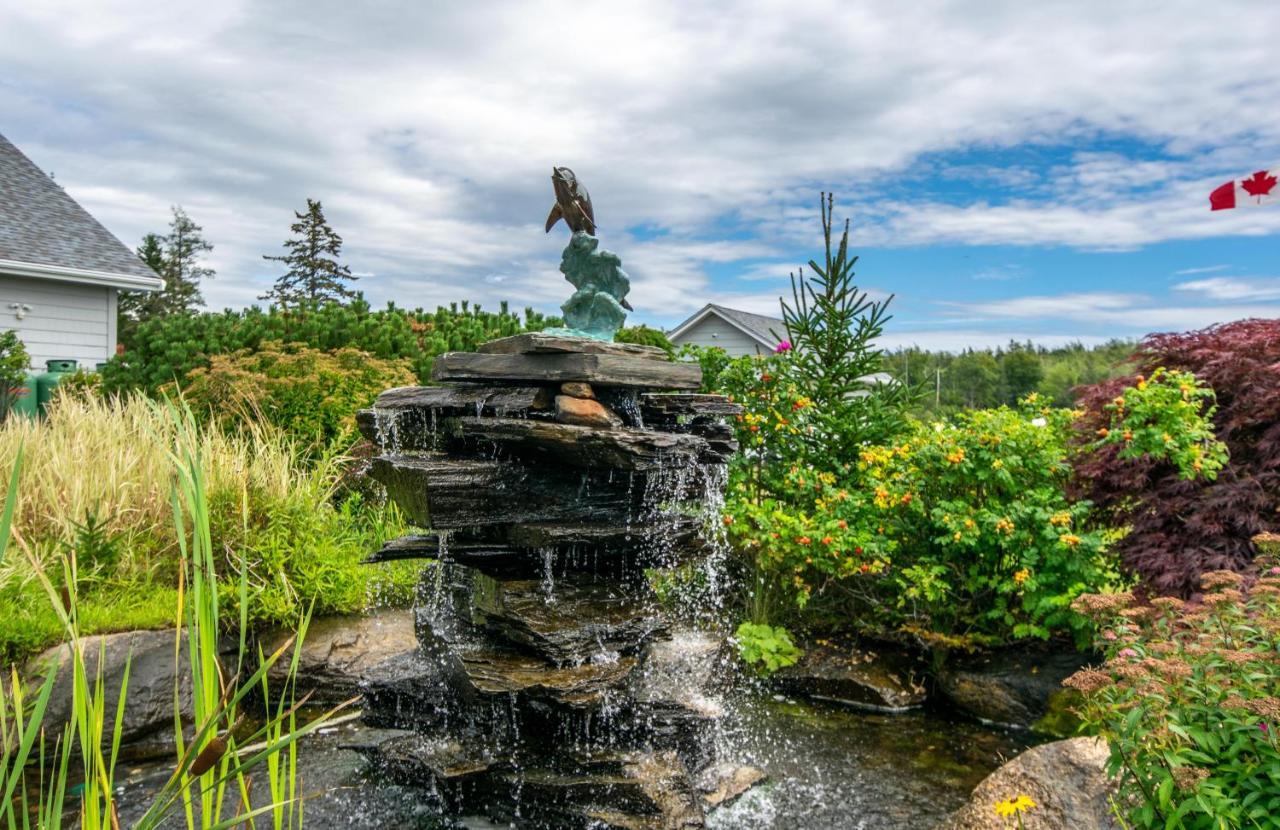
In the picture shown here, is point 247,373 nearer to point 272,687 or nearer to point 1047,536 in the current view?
point 272,687

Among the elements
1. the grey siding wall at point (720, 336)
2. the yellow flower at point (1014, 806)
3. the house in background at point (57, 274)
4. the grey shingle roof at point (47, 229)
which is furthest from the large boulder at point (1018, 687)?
the grey siding wall at point (720, 336)

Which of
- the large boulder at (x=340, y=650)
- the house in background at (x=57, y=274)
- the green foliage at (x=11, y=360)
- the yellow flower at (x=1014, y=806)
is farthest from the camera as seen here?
the house in background at (x=57, y=274)

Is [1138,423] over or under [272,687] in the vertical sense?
over

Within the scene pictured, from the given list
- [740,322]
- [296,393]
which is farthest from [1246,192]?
[740,322]

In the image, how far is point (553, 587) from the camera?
174 inches

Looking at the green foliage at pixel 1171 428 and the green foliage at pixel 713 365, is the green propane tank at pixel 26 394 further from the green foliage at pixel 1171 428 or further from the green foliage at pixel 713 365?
the green foliage at pixel 1171 428

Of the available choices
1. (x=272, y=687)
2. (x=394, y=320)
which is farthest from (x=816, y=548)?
(x=394, y=320)

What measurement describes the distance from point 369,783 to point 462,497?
1630 millimetres

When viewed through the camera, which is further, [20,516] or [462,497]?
[20,516]

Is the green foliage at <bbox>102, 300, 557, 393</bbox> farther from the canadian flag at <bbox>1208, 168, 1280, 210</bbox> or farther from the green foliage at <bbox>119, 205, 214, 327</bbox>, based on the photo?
the green foliage at <bbox>119, 205, 214, 327</bbox>

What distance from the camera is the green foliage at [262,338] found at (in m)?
10.3

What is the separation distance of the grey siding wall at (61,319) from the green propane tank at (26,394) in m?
0.87

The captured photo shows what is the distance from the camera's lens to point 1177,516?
200 inches

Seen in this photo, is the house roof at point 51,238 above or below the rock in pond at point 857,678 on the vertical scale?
above
